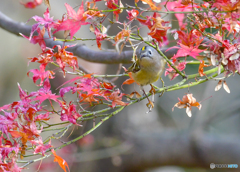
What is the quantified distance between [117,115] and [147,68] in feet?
3.66

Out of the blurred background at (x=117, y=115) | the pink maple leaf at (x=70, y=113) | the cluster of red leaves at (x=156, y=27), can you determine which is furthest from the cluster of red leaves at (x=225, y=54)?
the blurred background at (x=117, y=115)

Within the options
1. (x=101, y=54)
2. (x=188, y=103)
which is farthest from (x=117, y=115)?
(x=188, y=103)

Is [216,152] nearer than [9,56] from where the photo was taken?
Yes

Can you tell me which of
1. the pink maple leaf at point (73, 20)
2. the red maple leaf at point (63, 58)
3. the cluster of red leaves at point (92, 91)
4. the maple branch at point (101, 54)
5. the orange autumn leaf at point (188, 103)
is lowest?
the orange autumn leaf at point (188, 103)

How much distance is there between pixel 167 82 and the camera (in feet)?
9.86

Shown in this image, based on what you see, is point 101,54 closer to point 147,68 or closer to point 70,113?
point 147,68

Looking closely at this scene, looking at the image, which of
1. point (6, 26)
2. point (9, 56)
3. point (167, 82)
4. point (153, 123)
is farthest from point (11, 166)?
point (9, 56)

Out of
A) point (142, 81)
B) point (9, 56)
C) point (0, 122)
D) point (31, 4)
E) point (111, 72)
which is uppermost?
point (9, 56)

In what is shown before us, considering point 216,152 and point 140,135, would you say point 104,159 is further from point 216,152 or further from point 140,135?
point 216,152

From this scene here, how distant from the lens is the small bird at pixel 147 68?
34.7 inches

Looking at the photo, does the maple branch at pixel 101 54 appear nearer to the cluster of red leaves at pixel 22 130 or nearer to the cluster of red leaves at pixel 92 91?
the cluster of red leaves at pixel 92 91

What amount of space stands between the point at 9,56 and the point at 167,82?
7.28 feet

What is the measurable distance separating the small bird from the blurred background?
34 cm

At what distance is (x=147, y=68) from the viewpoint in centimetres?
89
